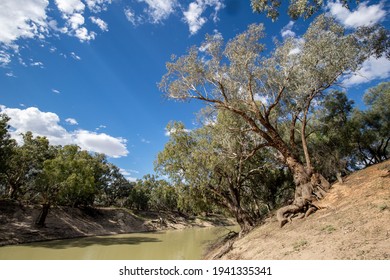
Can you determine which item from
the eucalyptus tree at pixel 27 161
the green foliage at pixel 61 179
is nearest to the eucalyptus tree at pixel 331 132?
the green foliage at pixel 61 179

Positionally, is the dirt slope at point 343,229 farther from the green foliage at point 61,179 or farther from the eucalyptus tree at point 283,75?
the green foliage at point 61,179

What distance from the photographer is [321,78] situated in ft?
62.3

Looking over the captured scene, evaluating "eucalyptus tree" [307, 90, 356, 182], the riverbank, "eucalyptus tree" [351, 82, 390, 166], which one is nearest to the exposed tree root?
"eucalyptus tree" [307, 90, 356, 182]

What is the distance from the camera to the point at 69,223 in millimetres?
42406

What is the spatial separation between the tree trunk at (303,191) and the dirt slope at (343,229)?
1.91 ft

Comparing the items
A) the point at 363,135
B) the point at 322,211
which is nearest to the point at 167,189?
the point at 322,211

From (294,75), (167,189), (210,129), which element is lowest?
(167,189)

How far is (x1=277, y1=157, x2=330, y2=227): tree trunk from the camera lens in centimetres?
1589

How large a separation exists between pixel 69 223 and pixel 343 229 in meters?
42.2

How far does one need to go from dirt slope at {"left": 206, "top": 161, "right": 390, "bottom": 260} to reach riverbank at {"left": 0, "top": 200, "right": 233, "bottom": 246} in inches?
1118

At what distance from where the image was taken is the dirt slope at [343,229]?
27.3 ft

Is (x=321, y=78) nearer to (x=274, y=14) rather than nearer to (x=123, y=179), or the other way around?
(x=274, y=14)

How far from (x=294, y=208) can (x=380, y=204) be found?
5.23m

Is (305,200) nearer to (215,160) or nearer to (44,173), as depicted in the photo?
(215,160)
